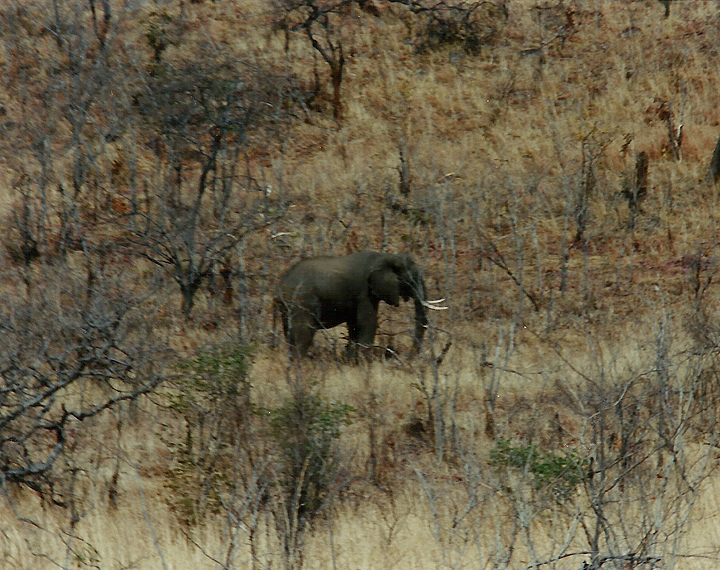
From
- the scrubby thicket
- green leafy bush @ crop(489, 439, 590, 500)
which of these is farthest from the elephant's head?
green leafy bush @ crop(489, 439, 590, 500)

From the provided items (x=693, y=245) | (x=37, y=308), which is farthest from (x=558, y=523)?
(x=693, y=245)

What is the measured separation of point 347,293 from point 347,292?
1 centimetres

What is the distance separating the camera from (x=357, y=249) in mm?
16438

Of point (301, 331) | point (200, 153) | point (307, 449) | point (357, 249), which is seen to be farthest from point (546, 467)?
point (200, 153)

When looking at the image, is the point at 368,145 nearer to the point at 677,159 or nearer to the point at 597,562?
the point at 677,159

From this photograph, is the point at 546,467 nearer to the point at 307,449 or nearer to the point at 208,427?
the point at 307,449

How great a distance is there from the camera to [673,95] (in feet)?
68.9

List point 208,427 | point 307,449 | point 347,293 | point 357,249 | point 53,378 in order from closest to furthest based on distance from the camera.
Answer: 1. point 307,449
2. point 208,427
3. point 53,378
4. point 347,293
5. point 357,249

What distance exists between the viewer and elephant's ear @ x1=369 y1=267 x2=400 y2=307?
1202cm

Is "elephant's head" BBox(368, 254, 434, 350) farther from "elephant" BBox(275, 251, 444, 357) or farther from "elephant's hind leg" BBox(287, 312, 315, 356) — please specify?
"elephant's hind leg" BBox(287, 312, 315, 356)

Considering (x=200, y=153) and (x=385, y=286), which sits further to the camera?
(x=200, y=153)

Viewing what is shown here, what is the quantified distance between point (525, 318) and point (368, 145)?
6.83 m

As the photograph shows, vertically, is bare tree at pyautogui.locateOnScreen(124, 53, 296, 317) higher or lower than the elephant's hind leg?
higher

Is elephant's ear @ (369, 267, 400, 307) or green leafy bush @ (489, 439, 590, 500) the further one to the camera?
elephant's ear @ (369, 267, 400, 307)
